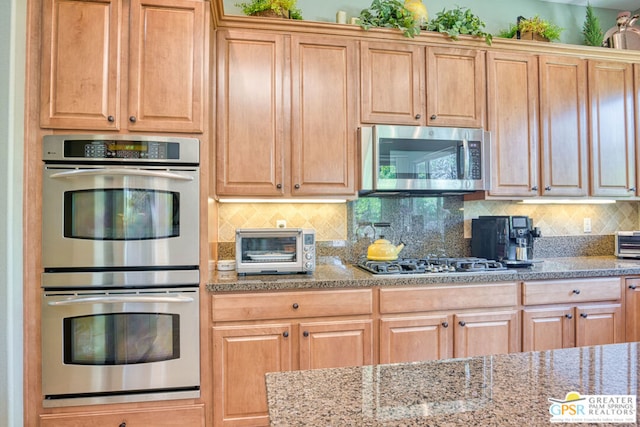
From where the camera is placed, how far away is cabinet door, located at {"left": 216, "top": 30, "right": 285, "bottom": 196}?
2234 mm

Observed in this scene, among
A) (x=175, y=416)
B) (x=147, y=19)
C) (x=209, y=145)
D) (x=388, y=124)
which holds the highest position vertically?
(x=147, y=19)

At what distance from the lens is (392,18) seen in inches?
95.3

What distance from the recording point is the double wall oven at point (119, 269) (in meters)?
1.80

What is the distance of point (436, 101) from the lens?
248 centimetres

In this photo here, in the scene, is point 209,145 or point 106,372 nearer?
point 106,372

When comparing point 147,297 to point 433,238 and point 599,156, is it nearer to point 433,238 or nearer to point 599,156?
point 433,238

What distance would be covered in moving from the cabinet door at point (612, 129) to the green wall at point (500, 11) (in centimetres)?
58

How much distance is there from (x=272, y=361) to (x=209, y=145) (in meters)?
1.26

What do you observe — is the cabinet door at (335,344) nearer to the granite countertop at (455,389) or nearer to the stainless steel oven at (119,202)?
the stainless steel oven at (119,202)

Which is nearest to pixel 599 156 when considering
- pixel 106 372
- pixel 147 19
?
pixel 147 19

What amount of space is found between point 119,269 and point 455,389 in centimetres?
171

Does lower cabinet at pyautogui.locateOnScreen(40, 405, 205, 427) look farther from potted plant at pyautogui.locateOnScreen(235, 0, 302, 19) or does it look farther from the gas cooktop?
potted plant at pyautogui.locateOnScreen(235, 0, 302, 19)

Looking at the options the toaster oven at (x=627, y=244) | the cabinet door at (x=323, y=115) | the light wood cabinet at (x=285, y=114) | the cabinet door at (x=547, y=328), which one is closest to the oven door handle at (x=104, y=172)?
the light wood cabinet at (x=285, y=114)

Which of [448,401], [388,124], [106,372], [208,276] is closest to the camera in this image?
[448,401]
